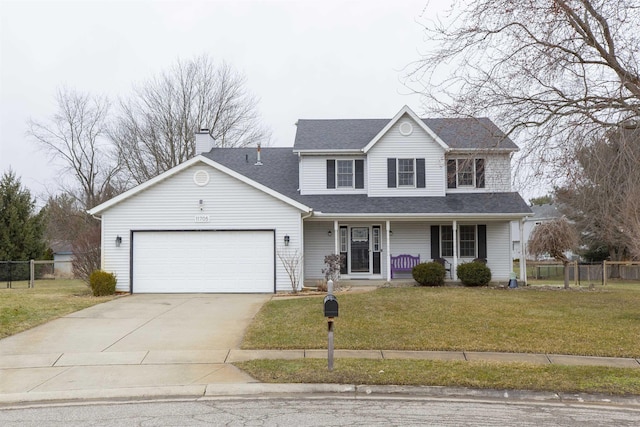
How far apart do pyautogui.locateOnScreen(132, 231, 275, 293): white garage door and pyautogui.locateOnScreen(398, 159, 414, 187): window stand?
20.4ft

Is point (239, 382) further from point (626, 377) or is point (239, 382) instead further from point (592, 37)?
point (592, 37)

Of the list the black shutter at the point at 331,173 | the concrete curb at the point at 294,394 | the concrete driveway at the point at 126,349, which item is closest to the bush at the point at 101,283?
the concrete driveway at the point at 126,349

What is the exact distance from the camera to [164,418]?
6.30 m

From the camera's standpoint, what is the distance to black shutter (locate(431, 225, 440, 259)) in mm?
21641

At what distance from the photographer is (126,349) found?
9.95 meters

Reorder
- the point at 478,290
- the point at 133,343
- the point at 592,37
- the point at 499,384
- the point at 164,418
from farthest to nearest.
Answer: the point at 478,290, the point at 592,37, the point at 133,343, the point at 499,384, the point at 164,418

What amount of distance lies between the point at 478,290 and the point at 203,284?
9245 millimetres

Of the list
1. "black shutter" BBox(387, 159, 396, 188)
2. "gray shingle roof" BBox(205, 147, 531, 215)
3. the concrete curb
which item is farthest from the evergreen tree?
the concrete curb

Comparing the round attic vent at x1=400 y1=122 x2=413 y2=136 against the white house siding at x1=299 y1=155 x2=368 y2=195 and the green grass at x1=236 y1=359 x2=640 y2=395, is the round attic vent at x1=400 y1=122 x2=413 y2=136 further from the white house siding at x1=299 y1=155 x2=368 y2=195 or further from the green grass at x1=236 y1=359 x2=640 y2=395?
the green grass at x1=236 y1=359 x2=640 y2=395

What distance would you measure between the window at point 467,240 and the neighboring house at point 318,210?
4 cm

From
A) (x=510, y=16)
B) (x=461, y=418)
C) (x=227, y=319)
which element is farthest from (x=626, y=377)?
(x=227, y=319)

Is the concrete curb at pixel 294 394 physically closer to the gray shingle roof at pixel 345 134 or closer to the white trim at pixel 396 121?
the gray shingle roof at pixel 345 134

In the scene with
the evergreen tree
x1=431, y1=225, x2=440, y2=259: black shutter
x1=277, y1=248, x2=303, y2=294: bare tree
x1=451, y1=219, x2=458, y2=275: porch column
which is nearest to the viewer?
x1=277, y1=248, x2=303, y2=294: bare tree

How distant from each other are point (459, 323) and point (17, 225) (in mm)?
28537
